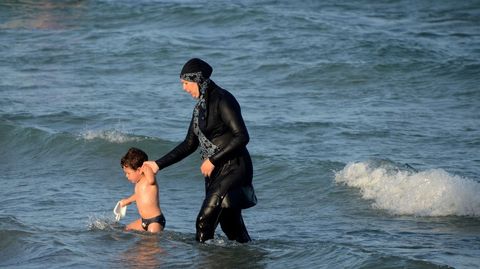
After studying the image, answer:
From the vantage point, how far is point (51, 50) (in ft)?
73.3

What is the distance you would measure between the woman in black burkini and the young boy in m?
0.26

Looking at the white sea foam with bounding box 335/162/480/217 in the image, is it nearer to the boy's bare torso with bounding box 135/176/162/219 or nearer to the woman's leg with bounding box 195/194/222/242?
the boy's bare torso with bounding box 135/176/162/219

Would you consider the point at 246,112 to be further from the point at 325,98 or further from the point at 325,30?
the point at 325,30

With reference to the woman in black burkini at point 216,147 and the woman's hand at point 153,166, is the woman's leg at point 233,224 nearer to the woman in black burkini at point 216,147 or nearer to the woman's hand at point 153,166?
the woman in black burkini at point 216,147

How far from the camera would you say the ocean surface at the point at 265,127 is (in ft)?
30.7

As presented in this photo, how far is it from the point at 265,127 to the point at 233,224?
702 cm

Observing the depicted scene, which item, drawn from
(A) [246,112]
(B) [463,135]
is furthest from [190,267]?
(A) [246,112]

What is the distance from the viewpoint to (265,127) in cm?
1562

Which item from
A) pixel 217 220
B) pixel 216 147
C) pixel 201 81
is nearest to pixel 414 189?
pixel 217 220

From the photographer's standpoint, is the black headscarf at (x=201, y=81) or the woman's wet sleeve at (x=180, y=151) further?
the woman's wet sleeve at (x=180, y=151)

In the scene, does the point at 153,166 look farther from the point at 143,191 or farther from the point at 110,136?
the point at 110,136

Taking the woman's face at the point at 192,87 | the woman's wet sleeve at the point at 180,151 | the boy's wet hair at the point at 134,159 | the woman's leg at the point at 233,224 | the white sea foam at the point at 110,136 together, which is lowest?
the white sea foam at the point at 110,136

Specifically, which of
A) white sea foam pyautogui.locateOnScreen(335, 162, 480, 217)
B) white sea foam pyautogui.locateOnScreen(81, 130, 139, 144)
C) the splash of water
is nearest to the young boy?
the splash of water

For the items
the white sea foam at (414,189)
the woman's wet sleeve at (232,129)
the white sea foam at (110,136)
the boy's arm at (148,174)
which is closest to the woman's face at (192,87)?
the woman's wet sleeve at (232,129)
